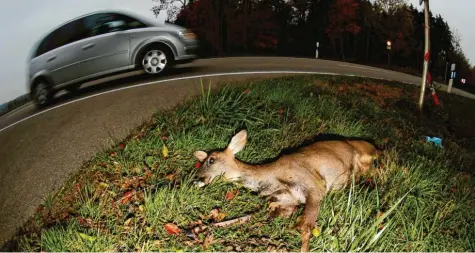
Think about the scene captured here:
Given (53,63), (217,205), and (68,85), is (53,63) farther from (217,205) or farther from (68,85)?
(217,205)

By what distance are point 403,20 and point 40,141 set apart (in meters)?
5.93

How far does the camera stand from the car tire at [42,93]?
3365mm

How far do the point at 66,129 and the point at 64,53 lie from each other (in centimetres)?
73

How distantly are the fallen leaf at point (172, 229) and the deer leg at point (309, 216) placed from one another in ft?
2.80

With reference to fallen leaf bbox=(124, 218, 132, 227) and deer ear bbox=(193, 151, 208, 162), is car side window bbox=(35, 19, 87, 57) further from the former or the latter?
fallen leaf bbox=(124, 218, 132, 227)

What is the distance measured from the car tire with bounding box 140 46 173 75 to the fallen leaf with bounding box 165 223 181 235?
186cm

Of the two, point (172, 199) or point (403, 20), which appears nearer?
point (172, 199)

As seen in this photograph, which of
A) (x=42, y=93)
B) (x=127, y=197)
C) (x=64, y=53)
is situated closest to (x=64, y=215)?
(x=127, y=197)

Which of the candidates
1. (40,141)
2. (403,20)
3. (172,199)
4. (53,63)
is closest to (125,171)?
(172,199)

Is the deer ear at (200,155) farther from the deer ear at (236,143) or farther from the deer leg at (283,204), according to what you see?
the deer leg at (283,204)

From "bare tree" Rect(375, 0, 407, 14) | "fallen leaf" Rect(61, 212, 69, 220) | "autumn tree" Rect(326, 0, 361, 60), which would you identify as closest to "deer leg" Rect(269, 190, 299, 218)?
"fallen leaf" Rect(61, 212, 69, 220)

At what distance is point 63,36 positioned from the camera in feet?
11.3

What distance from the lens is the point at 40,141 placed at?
340 cm

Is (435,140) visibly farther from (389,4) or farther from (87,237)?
(87,237)
